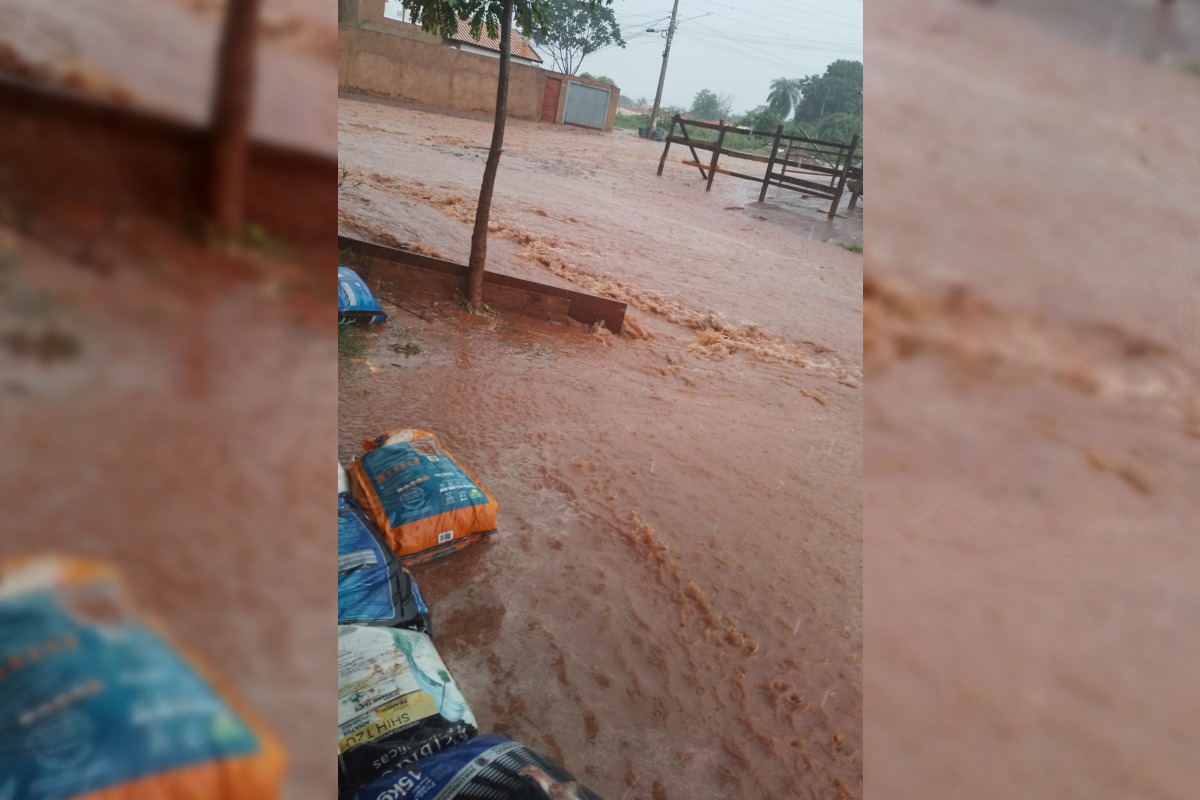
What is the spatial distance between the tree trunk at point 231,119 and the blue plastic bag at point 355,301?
12.0 feet

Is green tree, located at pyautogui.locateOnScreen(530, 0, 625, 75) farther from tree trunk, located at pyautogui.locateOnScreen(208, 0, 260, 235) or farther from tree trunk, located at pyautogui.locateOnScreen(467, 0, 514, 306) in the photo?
tree trunk, located at pyautogui.locateOnScreen(208, 0, 260, 235)

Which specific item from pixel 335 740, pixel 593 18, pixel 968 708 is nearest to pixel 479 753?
pixel 968 708

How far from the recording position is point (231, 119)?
0.21m

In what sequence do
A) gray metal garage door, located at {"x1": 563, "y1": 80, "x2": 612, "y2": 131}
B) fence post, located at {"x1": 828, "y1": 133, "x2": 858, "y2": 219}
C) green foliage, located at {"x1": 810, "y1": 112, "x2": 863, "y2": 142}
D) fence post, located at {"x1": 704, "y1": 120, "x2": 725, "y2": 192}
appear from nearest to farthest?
green foliage, located at {"x1": 810, "y1": 112, "x2": 863, "y2": 142} → fence post, located at {"x1": 828, "y1": 133, "x2": 858, "y2": 219} → fence post, located at {"x1": 704, "y1": 120, "x2": 725, "y2": 192} → gray metal garage door, located at {"x1": 563, "y1": 80, "x2": 612, "y2": 131}

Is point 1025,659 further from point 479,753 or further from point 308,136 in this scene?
point 308,136

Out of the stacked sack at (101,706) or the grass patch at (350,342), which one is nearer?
the stacked sack at (101,706)

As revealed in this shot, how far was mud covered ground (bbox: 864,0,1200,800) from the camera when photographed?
0.48 m

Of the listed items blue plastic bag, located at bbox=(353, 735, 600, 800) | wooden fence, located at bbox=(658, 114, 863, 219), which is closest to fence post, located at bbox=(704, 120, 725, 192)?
wooden fence, located at bbox=(658, 114, 863, 219)

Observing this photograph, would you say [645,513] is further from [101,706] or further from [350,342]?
[101,706]

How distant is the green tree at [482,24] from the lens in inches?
130

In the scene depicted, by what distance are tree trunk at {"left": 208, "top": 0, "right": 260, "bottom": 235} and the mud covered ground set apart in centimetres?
39

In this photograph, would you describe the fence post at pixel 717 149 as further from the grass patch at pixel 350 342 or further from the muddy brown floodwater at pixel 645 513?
the grass patch at pixel 350 342

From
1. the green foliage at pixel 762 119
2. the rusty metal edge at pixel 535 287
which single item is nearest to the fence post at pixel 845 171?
the green foliage at pixel 762 119

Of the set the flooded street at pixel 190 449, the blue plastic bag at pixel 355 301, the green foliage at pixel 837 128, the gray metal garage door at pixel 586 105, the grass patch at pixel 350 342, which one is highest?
the green foliage at pixel 837 128
